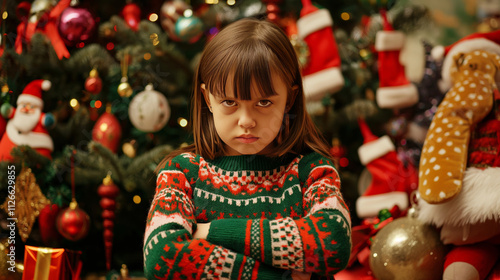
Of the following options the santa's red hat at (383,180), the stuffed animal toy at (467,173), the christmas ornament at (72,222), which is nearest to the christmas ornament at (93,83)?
the christmas ornament at (72,222)

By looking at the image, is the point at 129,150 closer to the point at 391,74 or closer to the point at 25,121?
the point at 25,121

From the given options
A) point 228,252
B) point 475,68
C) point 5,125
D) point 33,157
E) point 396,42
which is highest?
point 396,42

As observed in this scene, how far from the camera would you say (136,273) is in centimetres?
178

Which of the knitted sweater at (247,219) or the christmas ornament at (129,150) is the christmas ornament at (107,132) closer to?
the christmas ornament at (129,150)

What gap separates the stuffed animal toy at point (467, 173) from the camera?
1229mm

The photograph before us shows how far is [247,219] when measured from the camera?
897 millimetres

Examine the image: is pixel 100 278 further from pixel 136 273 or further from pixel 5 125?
pixel 5 125

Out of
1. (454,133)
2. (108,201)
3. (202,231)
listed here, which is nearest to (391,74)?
(454,133)

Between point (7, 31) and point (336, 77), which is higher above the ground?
point (7, 31)

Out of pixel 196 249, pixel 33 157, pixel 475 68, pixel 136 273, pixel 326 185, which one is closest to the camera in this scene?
pixel 196 249

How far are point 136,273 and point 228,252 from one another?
1.05m

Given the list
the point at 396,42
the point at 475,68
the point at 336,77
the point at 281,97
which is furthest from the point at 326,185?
the point at 396,42

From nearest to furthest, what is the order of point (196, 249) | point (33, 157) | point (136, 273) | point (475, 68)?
point (196, 249), point (475, 68), point (33, 157), point (136, 273)

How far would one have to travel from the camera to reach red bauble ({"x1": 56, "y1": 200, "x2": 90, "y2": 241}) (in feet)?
5.48
